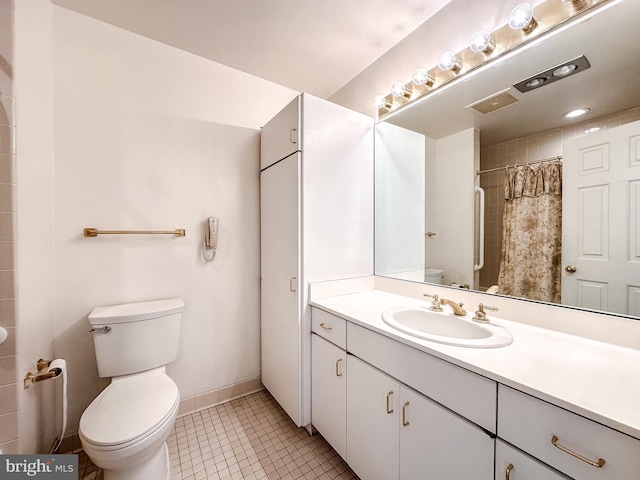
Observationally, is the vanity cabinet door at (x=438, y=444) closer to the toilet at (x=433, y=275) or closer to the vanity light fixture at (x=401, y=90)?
the toilet at (x=433, y=275)

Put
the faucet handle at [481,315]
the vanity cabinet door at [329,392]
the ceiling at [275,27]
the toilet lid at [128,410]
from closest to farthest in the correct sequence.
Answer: the toilet lid at [128,410], the faucet handle at [481,315], the vanity cabinet door at [329,392], the ceiling at [275,27]

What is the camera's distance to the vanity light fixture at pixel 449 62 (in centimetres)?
137

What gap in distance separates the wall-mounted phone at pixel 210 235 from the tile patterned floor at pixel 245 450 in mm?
Answer: 1093

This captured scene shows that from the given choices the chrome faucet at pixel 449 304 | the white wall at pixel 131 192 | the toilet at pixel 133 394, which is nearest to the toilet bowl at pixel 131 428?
the toilet at pixel 133 394

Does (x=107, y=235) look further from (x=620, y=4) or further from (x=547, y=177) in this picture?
(x=620, y=4)

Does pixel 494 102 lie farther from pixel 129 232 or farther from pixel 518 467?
pixel 129 232

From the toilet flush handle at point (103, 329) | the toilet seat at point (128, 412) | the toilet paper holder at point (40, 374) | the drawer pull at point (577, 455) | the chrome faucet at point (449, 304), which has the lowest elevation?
the toilet seat at point (128, 412)

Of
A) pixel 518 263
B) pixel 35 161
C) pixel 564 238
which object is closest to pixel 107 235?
pixel 35 161

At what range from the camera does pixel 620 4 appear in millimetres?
938

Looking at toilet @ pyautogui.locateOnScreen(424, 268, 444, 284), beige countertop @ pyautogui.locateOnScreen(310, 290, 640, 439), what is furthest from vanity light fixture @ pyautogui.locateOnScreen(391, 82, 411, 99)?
beige countertop @ pyautogui.locateOnScreen(310, 290, 640, 439)

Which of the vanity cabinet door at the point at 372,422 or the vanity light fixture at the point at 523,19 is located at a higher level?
the vanity light fixture at the point at 523,19

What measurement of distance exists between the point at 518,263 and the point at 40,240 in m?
2.36

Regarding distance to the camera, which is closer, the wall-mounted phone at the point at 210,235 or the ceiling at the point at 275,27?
the ceiling at the point at 275,27

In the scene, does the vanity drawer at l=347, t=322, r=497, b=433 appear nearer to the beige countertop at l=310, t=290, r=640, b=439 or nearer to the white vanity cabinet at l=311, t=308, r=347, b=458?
the beige countertop at l=310, t=290, r=640, b=439
